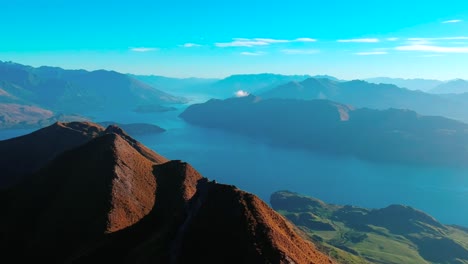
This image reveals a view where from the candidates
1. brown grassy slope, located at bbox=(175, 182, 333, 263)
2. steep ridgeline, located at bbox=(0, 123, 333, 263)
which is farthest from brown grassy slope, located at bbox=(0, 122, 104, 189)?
brown grassy slope, located at bbox=(175, 182, 333, 263)

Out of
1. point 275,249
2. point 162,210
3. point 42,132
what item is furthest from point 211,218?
point 42,132

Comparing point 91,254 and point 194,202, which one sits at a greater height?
point 194,202

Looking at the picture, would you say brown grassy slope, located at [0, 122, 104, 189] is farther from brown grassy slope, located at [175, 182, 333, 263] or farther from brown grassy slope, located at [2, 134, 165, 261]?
brown grassy slope, located at [175, 182, 333, 263]

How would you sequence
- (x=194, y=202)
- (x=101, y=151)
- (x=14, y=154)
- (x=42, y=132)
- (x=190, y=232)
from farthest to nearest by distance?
(x=42, y=132), (x=14, y=154), (x=101, y=151), (x=194, y=202), (x=190, y=232)

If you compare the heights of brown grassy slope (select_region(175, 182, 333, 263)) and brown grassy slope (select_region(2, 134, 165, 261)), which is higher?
brown grassy slope (select_region(175, 182, 333, 263))

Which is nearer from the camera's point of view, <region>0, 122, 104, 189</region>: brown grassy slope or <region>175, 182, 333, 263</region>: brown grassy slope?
<region>175, 182, 333, 263</region>: brown grassy slope

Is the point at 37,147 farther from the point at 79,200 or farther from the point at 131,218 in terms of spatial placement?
the point at 131,218

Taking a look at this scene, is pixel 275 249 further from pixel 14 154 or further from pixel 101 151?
pixel 14 154

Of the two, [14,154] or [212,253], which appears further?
[14,154]

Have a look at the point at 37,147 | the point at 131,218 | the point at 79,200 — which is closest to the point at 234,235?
the point at 131,218
